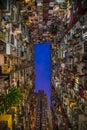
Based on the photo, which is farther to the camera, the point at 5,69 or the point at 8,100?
the point at 5,69

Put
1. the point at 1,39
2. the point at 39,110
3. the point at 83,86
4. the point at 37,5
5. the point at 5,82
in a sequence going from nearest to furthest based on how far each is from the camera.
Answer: the point at 1,39
the point at 5,82
the point at 83,86
the point at 37,5
the point at 39,110

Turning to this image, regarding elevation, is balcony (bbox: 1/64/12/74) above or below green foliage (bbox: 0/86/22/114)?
above

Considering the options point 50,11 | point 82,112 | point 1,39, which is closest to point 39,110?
point 50,11

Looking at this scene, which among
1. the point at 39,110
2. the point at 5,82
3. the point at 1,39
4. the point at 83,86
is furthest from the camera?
the point at 39,110

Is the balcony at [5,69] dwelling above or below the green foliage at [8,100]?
above

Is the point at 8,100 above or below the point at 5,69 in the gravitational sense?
below

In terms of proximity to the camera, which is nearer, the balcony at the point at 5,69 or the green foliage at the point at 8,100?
the green foliage at the point at 8,100

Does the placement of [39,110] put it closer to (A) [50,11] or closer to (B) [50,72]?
(B) [50,72]

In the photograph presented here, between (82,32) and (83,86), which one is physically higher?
(82,32)

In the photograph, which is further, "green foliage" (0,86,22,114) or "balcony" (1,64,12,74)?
"balcony" (1,64,12,74)

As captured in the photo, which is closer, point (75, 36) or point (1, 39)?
point (1, 39)

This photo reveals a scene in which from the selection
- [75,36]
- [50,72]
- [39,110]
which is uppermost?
[75,36]
